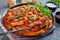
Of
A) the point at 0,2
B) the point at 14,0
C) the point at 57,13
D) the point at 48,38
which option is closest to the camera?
the point at 48,38

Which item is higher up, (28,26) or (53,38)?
(28,26)

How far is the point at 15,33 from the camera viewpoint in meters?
0.96

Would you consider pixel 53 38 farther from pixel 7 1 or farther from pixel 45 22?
pixel 7 1

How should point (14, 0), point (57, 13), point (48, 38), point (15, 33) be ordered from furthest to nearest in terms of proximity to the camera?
point (14, 0)
point (57, 13)
point (48, 38)
point (15, 33)

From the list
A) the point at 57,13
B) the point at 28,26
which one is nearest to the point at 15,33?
the point at 28,26

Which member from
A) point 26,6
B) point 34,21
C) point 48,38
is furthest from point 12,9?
point 48,38

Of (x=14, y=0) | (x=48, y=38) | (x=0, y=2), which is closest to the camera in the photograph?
(x=48, y=38)

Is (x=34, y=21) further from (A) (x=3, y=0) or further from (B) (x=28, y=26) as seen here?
(A) (x=3, y=0)

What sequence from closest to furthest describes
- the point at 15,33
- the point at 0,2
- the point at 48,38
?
the point at 15,33 → the point at 48,38 → the point at 0,2

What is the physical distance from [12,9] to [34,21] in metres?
0.21

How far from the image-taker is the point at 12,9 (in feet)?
3.79

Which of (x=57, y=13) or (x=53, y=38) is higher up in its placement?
(x=57, y=13)

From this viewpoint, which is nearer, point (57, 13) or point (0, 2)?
point (57, 13)

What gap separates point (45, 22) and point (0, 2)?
57 centimetres
